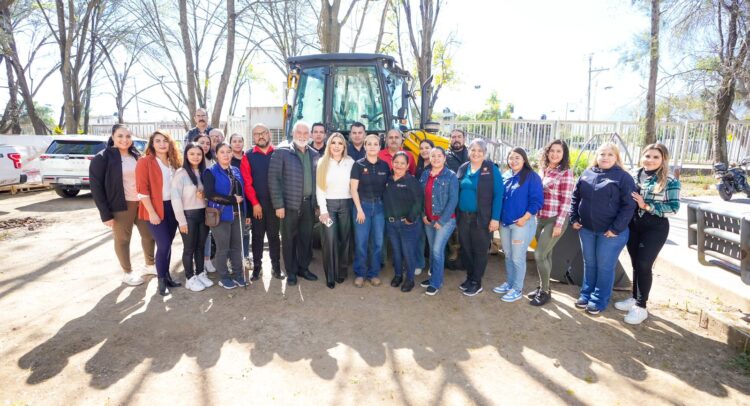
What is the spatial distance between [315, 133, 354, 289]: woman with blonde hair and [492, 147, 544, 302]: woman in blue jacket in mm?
1649

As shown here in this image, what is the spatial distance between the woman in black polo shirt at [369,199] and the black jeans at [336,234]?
111mm

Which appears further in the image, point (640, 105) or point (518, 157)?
point (640, 105)

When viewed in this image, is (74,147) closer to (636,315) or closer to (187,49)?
(187,49)

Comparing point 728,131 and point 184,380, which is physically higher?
point 728,131

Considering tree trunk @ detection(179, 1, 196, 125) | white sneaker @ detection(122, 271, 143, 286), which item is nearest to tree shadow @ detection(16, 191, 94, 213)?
tree trunk @ detection(179, 1, 196, 125)

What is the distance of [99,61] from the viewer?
977 inches

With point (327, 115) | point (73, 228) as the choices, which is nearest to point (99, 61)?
point (73, 228)

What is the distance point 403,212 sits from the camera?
4160 mm

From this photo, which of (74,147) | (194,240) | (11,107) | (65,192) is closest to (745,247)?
(194,240)

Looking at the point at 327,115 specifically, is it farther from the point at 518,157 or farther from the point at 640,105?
the point at 640,105

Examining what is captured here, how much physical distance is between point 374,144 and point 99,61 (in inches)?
1113

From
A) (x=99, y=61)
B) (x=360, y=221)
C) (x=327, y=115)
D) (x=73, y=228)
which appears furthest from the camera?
(x=99, y=61)

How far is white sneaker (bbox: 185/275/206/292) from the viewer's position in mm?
4340

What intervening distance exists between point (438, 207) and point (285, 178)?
1640 millimetres
